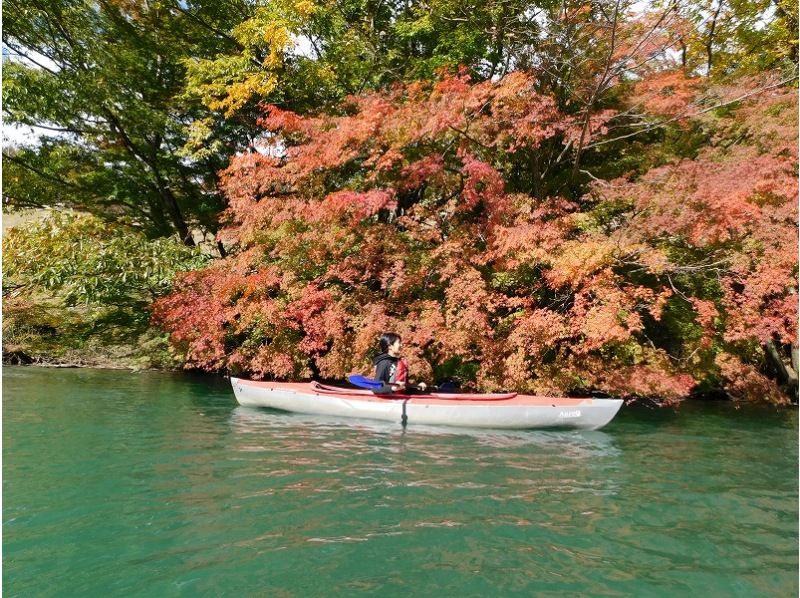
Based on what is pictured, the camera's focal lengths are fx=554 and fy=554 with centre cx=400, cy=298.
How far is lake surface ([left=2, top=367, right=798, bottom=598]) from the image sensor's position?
140 inches

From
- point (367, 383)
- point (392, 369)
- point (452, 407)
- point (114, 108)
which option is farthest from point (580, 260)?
point (114, 108)

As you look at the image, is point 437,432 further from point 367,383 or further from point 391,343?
point 391,343

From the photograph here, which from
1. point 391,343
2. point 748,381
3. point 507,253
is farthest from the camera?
point 748,381

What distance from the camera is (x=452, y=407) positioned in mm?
8047

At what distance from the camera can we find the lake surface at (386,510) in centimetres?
357

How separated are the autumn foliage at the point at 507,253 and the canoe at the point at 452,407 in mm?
1469

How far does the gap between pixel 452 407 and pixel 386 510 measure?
350 cm

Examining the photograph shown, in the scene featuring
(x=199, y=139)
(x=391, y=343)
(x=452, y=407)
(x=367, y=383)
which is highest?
(x=199, y=139)

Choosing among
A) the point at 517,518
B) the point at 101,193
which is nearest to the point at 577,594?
the point at 517,518

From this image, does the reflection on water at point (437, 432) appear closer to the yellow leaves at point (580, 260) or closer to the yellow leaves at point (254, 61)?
the yellow leaves at point (580, 260)

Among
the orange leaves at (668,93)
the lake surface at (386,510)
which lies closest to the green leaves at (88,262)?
the lake surface at (386,510)

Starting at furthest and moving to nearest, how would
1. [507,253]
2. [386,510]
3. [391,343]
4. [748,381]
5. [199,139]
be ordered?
1. [199,139]
2. [748,381]
3. [507,253]
4. [391,343]
5. [386,510]

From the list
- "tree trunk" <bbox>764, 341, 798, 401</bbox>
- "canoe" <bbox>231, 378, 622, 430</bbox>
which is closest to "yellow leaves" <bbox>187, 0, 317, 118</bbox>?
"canoe" <bbox>231, 378, 622, 430</bbox>

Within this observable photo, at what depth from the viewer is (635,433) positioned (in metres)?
8.12
